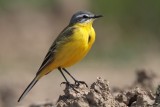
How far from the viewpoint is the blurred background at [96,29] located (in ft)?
73.0

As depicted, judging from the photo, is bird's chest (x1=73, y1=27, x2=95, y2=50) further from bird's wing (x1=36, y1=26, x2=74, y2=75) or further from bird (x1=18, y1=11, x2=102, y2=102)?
bird's wing (x1=36, y1=26, x2=74, y2=75)

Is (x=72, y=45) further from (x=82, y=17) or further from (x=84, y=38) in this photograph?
(x=82, y=17)

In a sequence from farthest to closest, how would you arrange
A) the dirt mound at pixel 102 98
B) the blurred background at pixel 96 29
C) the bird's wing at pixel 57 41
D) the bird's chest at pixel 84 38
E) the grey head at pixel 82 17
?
the blurred background at pixel 96 29, the grey head at pixel 82 17, the bird's wing at pixel 57 41, the bird's chest at pixel 84 38, the dirt mound at pixel 102 98

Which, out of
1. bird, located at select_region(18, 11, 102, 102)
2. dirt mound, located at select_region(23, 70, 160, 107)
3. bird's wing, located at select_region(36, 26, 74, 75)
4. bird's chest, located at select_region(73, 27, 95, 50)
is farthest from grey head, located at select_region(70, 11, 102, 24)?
dirt mound, located at select_region(23, 70, 160, 107)

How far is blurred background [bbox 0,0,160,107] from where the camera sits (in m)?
22.2

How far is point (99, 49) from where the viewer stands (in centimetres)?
2408

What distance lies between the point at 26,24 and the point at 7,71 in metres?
4.98

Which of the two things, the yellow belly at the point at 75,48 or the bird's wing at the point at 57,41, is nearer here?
the yellow belly at the point at 75,48

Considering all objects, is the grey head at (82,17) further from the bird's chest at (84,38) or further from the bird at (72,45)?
the bird's chest at (84,38)

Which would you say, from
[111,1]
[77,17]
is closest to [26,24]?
[111,1]

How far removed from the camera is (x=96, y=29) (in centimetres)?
2573

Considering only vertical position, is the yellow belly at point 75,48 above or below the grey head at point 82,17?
below

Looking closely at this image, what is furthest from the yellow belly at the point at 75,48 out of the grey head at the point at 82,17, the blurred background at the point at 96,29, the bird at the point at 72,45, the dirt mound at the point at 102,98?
the blurred background at the point at 96,29

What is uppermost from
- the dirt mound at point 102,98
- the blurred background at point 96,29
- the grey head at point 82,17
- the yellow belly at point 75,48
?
the blurred background at point 96,29
